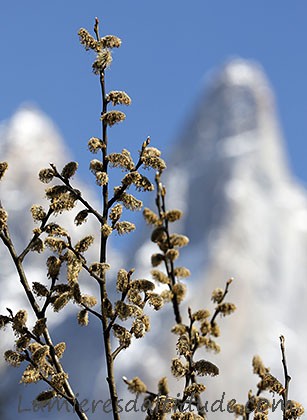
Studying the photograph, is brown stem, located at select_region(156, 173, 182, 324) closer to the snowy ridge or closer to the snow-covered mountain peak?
the snowy ridge

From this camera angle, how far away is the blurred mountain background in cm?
525

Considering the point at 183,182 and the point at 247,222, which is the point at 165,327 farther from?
the point at 183,182

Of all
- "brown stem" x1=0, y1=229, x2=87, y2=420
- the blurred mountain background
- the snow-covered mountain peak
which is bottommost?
"brown stem" x1=0, y1=229, x2=87, y2=420

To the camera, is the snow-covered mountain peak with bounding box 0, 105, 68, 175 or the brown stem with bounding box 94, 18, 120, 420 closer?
the brown stem with bounding box 94, 18, 120, 420

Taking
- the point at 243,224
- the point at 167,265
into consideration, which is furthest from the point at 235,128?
the point at 167,265

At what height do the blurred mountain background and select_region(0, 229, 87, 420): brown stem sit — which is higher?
the blurred mountain background

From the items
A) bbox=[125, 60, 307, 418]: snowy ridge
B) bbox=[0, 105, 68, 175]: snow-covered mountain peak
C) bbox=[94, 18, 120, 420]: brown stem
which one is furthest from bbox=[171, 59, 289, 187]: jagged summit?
bbox=[94, 18, 120, 420]: brown stem

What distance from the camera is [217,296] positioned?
101 cm

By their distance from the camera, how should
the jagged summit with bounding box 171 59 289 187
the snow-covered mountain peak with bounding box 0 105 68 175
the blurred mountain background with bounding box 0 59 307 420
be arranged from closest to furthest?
1. the blurred mountain background with bounding box 0 59 307 420
2. the jagged summit with bounding box 171 59 289 187
3. the snow-covered mountain peak with bounding box 0 105 68 175

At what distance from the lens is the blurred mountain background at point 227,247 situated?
525 cm

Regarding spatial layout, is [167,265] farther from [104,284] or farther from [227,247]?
[227,247]

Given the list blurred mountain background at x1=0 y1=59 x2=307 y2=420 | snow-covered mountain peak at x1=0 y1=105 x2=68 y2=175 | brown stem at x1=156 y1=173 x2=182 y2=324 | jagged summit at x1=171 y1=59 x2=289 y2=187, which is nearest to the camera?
brown stem at x1=156 y1=173 x2=182 y2=324

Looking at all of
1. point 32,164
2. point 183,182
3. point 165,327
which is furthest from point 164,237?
point 32,164

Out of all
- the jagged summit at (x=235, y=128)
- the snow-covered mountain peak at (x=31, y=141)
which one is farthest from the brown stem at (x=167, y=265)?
the snow-covered mountain peak at (x=31, y=141)
